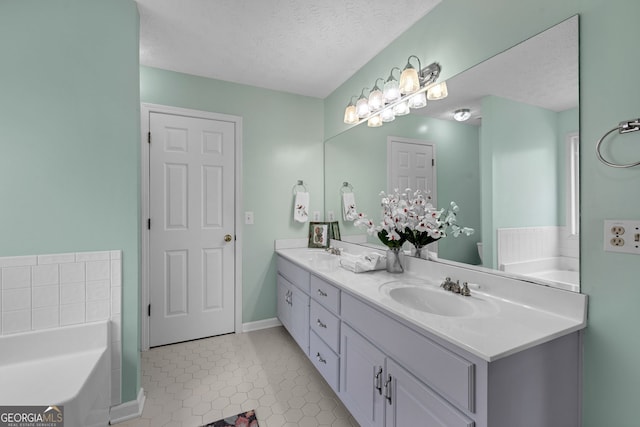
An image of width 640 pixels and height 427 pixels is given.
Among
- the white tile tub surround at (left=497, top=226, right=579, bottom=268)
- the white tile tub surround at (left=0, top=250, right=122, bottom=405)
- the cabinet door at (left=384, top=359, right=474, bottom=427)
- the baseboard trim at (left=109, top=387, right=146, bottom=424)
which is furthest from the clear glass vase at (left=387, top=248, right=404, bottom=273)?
the baseboard trim at (left=109, top=387, right=146, bottom=424)

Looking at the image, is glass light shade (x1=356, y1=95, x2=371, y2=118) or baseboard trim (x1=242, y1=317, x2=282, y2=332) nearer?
glass light shade (x1=356, y1=95, x2=371, y2=118)

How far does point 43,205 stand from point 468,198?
89.0 inches

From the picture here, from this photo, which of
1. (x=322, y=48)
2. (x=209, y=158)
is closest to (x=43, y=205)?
(x=209, y=158)

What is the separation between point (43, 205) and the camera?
1.45 meters

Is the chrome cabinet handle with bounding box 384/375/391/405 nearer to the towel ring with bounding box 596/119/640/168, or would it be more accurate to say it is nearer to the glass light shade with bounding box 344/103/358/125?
the towel ring with bounding box 596/119/640/168

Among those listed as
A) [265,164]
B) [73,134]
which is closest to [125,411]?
[73,134]

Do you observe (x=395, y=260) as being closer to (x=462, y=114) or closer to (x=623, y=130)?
(x=462, y=114)

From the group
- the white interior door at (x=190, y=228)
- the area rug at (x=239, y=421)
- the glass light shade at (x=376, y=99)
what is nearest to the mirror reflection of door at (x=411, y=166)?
the glass light shade at (x=376, y=99)

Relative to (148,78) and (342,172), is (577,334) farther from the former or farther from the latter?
(148,78)

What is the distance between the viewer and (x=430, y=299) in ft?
4.69

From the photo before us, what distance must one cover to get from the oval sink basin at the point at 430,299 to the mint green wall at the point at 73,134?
4.89ft

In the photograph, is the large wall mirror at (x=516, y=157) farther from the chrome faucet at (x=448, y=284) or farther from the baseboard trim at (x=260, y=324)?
the baseboard trim at (x=260, y=324)

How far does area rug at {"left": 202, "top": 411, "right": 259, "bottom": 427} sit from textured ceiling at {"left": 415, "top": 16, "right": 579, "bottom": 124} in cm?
204

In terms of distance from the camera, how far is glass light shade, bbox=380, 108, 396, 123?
2004mm
